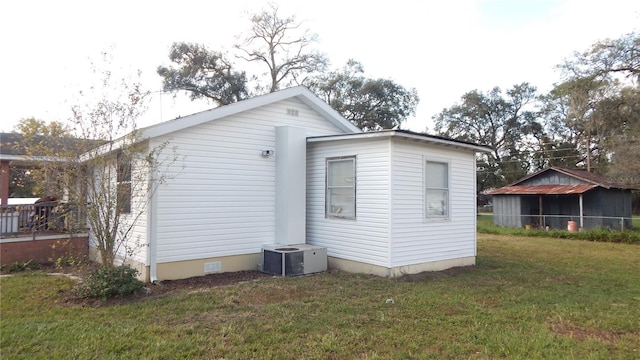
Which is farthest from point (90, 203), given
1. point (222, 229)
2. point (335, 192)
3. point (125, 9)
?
point (125, 9)

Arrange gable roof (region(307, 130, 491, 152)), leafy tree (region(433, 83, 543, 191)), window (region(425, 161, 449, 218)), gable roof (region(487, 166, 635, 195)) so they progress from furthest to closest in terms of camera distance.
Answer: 1. leafy tree (region(433, 83, 543, 191))
2. gable roof (region(487, 166, 635, 195))
3. window (region(425, 161, 449, 218))
4. gable roof (region(307, 130, 491, 152))

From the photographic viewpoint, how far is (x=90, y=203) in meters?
6.08

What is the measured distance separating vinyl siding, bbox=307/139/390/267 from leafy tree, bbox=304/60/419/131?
21009mm

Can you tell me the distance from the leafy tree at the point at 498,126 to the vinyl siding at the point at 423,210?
3289cm

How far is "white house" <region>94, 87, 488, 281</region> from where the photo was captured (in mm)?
7125

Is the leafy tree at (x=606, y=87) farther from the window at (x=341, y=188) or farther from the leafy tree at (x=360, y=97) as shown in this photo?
the window at (x=341, y=188)

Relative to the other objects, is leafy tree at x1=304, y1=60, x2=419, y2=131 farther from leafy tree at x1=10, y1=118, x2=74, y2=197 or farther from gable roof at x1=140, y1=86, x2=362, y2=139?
leafy tree at x1=10, y1=118, x2=74, y2=197

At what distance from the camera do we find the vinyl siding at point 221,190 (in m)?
7.05

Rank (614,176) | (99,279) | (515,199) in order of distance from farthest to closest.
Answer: (515,199)
(614,176)
(99,279)

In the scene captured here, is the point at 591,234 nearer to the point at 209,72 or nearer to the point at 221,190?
the point at 221,190

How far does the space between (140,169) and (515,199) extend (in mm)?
18519

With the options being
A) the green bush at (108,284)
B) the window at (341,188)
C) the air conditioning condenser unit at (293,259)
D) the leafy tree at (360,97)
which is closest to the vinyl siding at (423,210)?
the window at (341,188)

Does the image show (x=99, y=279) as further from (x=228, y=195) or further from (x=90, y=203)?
(x=228, y=195)

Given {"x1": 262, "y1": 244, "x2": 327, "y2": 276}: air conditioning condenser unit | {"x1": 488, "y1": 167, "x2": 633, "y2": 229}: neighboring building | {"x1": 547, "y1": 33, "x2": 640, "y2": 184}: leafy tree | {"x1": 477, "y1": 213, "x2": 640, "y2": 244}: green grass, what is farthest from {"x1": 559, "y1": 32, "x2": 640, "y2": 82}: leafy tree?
{"x1": 262, "y1": 244, "x2": 327, "y2": 276}: air conditioning condenser unit
